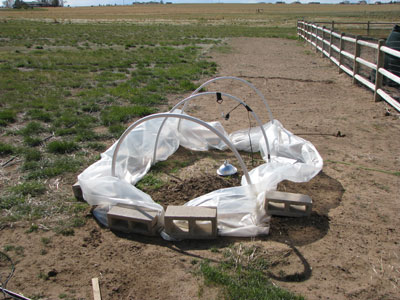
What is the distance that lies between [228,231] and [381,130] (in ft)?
13.5

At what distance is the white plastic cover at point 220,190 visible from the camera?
11.6ft

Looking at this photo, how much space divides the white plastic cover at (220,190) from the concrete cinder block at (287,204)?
9 centimetres

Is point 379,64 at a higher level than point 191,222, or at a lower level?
higher

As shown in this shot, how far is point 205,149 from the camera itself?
5.44 metres

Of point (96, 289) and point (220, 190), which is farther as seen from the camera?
point (220, 190)

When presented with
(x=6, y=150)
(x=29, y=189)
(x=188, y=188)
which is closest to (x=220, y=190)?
(x=188, y=188)

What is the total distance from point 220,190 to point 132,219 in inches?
37.2

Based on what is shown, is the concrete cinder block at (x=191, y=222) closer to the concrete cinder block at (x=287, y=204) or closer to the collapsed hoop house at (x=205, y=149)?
the collapsed hoop house at (x=205, y=149)

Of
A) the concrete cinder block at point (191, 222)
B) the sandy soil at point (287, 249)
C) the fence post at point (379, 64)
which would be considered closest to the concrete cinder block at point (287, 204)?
the sandy soil at point (287, 249)

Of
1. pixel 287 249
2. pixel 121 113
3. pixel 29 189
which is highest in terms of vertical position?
pixel 121 113

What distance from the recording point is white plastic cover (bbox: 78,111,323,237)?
11.6 ft

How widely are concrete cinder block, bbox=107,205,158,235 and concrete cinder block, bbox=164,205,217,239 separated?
0.49 feet

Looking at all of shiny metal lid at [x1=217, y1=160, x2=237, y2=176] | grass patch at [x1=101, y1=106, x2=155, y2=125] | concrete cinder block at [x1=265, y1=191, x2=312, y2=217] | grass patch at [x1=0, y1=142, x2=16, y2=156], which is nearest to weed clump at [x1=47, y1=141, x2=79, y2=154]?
grass patch at [x1=0, y1=142, x2=16, y2=156]

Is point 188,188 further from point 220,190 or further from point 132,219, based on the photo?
point 132,219
